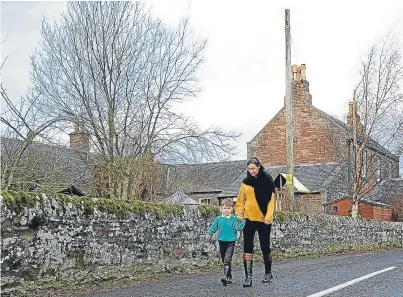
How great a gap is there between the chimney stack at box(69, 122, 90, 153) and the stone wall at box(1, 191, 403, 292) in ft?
39.5

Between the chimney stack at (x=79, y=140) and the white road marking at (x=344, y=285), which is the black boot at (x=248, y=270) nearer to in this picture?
the white road marking at (x=344, y=285)

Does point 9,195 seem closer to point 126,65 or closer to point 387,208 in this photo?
point 126,65

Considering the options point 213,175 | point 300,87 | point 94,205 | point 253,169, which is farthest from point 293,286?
point 213,175

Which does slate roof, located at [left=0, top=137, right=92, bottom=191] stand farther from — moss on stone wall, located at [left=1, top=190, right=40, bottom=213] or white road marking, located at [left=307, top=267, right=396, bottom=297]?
white road marking, located at [left=307, top=267, right=396, bottom=297]

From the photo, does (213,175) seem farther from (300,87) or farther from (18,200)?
(18,200)

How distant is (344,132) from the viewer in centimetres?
4103

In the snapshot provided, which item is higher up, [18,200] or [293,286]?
[18,200]

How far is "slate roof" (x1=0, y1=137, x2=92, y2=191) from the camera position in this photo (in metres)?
15.6

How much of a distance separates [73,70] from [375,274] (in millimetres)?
19539

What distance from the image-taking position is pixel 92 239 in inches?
370

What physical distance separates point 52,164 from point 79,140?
6773 mm

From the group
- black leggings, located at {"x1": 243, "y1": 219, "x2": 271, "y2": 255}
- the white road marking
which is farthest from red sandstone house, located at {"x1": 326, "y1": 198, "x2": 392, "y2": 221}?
black leggings, located at {"x1": 243, "y1": 219, "x2": 271, "y2": 255}

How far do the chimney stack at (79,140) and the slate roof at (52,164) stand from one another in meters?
0.38

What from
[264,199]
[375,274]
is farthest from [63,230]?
[375,274]
